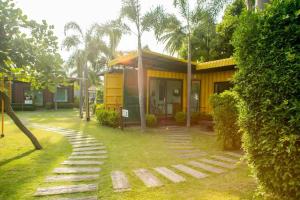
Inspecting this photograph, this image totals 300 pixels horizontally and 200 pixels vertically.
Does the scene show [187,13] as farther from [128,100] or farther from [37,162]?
[37,162]

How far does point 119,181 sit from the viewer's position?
3686 mm

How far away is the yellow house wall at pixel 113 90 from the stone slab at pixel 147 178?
757 centimetres

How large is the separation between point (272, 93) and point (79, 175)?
3.24m

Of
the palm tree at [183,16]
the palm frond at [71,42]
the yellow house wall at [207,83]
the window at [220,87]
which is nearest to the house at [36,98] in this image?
the palm frond at [71,42]

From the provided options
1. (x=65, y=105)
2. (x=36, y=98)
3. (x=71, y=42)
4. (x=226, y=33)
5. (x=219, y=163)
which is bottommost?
(x=219, y=163)

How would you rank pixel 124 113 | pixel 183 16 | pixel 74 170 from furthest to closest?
pixel 183 16, pixel 124 113, pixel 74 170

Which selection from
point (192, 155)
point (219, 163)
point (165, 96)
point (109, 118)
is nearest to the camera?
point (219, 163)

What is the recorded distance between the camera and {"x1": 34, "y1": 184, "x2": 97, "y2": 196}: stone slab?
10.6 ft

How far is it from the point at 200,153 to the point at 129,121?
517 cm

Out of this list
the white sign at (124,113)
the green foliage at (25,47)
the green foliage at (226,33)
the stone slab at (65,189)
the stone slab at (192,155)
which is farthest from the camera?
the green foliage at (226,33)

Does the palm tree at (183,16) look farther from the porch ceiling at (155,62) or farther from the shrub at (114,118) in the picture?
the shrub at (114,118)

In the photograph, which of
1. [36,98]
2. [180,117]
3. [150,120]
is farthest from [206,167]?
[36,98]

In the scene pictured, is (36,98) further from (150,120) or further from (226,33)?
(226,33)

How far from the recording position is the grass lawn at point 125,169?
3.25 meters
